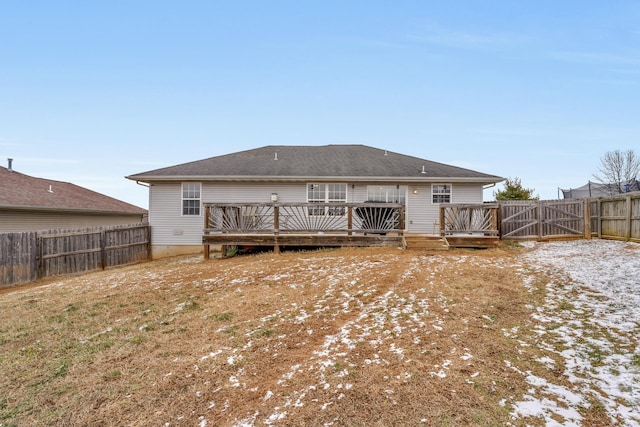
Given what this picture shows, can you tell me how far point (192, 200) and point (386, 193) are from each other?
337 inches

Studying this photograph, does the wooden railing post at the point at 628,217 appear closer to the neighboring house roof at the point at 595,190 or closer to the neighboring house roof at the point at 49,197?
the neighboring house roof at the point at 595,190

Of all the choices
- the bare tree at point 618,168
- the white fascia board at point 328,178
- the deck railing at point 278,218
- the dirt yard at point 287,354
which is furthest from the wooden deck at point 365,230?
the bare tree at point 618,168

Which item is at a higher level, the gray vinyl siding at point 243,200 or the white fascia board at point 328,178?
the white fascia board at point 328,178

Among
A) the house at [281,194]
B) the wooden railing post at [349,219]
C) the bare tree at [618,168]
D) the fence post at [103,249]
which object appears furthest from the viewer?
the bare tree at [618,168]

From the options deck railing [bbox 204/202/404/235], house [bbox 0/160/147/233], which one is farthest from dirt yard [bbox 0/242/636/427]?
house [bbox 0/160/147/233]

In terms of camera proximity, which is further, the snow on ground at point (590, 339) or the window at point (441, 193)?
the window at point (441, 193)

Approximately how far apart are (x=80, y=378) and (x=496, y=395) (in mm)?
4397

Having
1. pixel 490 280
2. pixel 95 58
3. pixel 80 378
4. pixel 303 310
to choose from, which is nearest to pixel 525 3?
pixel 490 280

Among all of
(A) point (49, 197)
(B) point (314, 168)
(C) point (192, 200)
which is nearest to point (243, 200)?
(C) point (192, 200)

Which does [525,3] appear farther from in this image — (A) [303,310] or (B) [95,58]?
(B) [95,58]

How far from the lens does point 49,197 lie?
50.8 ft

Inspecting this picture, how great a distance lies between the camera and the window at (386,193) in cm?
1323

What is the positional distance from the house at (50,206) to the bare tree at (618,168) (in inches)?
1627

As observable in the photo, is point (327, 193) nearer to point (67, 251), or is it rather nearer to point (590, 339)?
point (67, 251)
